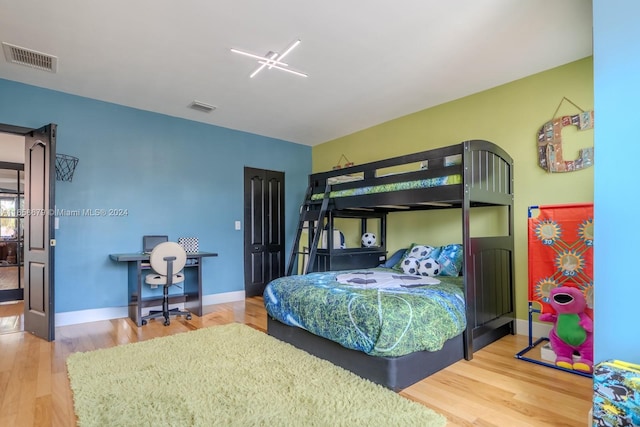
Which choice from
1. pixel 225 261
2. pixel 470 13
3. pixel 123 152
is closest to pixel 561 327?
pixel 470 13

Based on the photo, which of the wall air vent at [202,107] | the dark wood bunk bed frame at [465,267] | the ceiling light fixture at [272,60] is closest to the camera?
the dark wood bunk bed frame at [465,267]

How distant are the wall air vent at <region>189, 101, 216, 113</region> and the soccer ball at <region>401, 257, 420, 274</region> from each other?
9.81 ft

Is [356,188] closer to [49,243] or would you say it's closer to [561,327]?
[561,327]

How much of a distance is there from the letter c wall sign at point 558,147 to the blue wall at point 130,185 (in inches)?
147

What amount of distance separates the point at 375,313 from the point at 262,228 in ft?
11.5

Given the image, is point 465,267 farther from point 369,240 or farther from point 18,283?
point 18,283

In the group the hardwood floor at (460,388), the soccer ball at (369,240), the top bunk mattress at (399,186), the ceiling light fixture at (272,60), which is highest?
the ceiling light fixture at (272,60)

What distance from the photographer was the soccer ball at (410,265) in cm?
352

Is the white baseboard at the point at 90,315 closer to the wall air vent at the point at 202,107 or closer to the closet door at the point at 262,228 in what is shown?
the closet door at the point at 262,228

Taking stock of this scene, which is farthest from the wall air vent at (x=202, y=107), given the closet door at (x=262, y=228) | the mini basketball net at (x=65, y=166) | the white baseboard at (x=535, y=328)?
the white baseboard at (x=535, y=328)

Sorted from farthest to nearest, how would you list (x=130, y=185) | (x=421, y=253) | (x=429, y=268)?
(x=130, y=185), (x=421, y=253), (x=429, y=268)

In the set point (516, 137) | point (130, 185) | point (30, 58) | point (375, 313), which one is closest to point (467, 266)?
point (375, 313)

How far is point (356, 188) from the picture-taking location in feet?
11.3

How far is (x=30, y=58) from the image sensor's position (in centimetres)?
288
